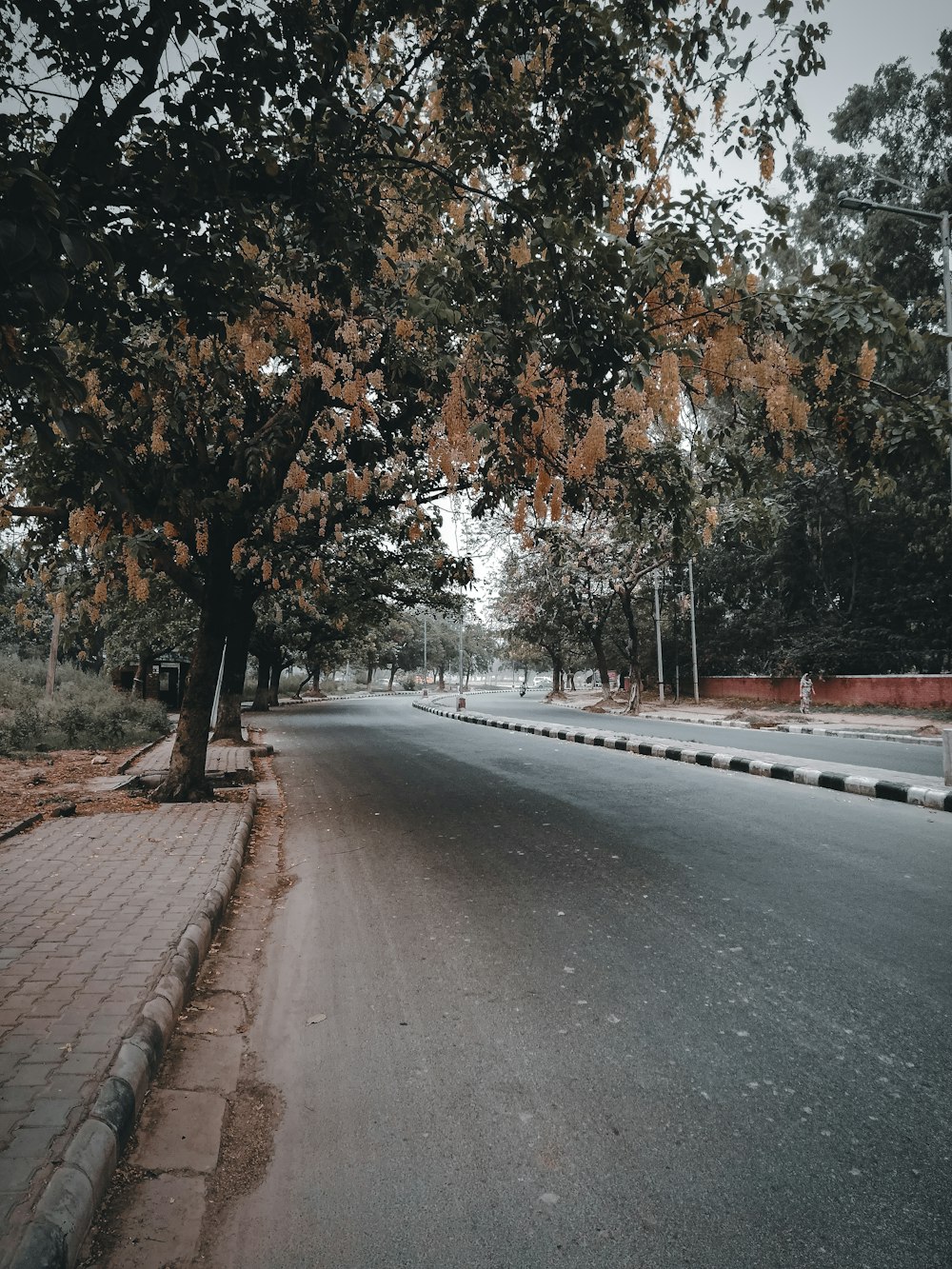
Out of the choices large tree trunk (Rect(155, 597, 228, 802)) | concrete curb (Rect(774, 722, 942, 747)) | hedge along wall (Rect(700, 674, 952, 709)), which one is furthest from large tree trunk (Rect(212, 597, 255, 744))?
hedge along wall (Rect(700, 674, 952, 709))

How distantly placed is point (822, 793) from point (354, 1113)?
24.3 ft

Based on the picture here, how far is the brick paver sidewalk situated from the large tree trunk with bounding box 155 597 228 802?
1.57 metres

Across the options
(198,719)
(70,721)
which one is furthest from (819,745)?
(70,721)

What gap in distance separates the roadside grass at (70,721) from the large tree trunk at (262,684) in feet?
37.6

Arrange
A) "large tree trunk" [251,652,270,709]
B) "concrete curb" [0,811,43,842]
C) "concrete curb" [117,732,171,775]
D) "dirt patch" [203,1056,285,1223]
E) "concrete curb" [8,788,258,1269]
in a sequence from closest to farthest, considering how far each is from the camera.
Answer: "concrete curb" [8,788,258,1269], "dirt patch" [203,1056,285,1223], "concrete curb" [0,811,43,842], "concrete curb" [117,732,171,775], "large tree trunk" [251,652,270,709]

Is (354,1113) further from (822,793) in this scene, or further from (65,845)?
(822,793)

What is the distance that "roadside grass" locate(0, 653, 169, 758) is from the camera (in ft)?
43.6

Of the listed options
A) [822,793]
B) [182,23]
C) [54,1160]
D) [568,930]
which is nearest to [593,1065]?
[568,930]

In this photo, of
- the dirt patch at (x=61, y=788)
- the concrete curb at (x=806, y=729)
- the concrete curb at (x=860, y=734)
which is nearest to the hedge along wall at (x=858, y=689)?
the concrete curb at (x=806, y=729)

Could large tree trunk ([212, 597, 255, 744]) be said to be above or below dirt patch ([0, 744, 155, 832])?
above

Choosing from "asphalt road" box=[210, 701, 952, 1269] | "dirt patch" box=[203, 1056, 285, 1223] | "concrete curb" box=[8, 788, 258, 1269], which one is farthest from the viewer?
"dirt patch" box=[203, 1056, 285, 1223]

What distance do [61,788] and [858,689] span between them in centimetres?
2413

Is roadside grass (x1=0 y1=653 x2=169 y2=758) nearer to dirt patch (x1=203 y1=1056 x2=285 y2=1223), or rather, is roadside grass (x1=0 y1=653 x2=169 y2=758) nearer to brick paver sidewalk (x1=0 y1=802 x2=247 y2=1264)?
brick paver sidewalk (x1=0 y1=802 x2=247 y2=1264)

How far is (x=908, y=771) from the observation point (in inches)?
408
